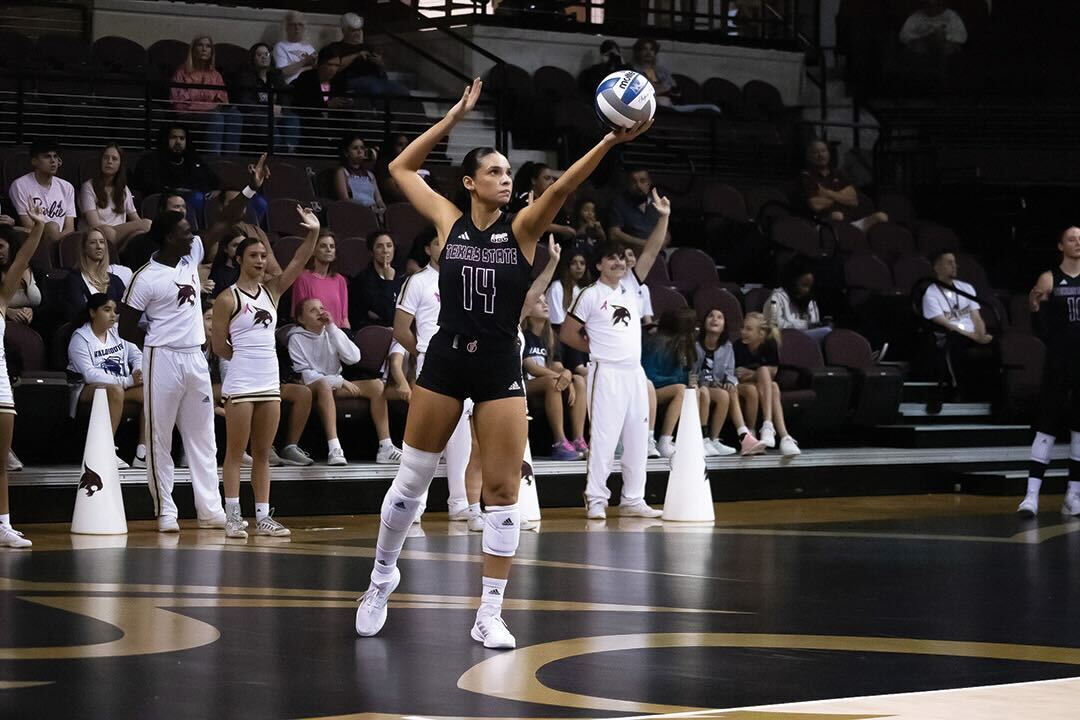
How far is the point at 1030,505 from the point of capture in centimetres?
1239

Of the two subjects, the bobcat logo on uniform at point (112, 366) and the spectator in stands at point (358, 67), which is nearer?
the bobcat logo on uniform at point (112, 366)

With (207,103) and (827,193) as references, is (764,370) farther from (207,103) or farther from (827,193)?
(207,103)

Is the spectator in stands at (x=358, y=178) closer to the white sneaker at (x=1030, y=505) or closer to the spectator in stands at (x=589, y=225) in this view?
the spectator in stands at (x=589, y=225)

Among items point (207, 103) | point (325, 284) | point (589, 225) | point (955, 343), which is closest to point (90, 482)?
point (325, 284)

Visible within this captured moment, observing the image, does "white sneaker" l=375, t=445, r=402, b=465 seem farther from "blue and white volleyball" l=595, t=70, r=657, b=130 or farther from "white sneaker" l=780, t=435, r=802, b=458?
"blue and white volleyball" l=595, t=70, r=657, b=130

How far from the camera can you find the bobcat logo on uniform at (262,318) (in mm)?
10305

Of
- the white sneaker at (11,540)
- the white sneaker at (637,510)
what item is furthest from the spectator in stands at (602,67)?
the white sneaker at (11,540)

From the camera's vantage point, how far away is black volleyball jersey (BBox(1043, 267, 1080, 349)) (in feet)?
39.4

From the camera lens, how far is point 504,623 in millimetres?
6633

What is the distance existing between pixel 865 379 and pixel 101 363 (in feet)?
23.5

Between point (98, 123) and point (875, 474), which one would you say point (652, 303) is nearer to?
point (875, 474)

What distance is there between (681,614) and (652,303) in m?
7.44

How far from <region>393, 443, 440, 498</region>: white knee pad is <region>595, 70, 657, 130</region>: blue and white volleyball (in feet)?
4.97

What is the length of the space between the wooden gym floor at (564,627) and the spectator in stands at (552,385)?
84.4 inches
